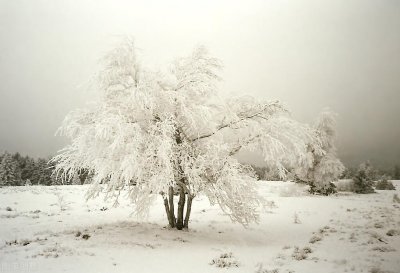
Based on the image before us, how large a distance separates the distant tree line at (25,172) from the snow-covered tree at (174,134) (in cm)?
5568

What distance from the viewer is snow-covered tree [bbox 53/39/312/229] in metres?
11.9

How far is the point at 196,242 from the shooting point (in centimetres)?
1352

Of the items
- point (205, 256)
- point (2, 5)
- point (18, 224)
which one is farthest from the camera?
point (2, 5)

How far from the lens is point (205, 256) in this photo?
11.1 metres

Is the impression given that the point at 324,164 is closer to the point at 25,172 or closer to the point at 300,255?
the point at 300,255

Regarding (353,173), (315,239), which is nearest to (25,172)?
(353,173)

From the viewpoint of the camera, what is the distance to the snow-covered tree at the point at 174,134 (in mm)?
11922

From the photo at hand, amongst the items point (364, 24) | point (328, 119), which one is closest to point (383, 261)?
point (364, 24)

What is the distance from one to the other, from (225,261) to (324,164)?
2607 cm

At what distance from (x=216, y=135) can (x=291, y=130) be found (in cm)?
300

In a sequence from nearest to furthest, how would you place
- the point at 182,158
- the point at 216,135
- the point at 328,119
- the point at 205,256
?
the point at 205,256 → the point at 182,158 → the point at 216,135 → the point at 328,119

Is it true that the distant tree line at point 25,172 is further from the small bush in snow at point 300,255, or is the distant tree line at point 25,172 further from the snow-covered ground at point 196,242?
the small bush in snow at point 300,255

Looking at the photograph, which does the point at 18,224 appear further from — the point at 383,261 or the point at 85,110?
the point at 383,261

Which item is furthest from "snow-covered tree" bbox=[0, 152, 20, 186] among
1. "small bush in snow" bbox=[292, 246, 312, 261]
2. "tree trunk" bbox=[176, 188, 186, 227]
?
"small bush in snow" bbox=[292, 246, 312, 261]
